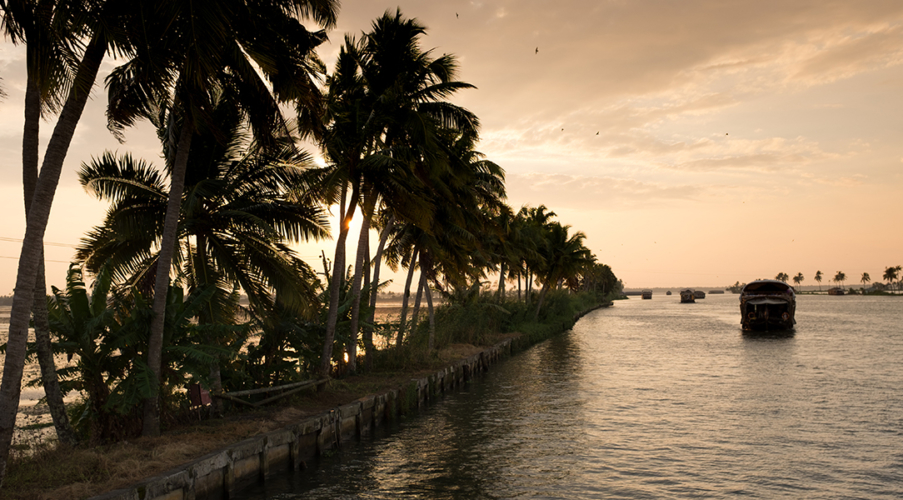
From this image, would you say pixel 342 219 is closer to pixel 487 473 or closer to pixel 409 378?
pixel 409 378

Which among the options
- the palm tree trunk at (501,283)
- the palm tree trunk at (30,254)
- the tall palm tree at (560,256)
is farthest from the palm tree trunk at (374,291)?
the tall palm tree at (560,256)

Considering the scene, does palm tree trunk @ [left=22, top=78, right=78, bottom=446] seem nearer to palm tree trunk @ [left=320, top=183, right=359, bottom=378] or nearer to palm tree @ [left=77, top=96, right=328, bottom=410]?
palm tree @ [left=77, top=96, right=328, bottom=410]

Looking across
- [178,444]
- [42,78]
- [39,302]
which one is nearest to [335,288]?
[178,444]

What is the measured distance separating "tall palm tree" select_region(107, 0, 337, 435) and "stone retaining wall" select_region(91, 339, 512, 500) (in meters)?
2.19

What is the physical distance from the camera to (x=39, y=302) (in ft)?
35.7

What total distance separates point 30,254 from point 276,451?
6.08 meters

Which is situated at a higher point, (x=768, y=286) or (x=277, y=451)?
(x=768, y=286)

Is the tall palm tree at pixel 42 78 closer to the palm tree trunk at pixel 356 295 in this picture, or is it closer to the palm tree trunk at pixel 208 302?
the palm tree trunk at pixel 208 302

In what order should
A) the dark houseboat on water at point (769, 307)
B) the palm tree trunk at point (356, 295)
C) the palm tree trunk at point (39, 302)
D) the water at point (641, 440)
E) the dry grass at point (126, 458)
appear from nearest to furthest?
1. the dry grass at point (126, 458)
2. the palm tree trunk at point (39, 302)
3. the water at point (641, 440)
4. the palm tree trunk at point (356, 295)
5. the dark houseboat on water at point (769, 307)

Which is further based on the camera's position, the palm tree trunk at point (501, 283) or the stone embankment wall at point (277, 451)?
the palm tree trunk at point (501, 283)

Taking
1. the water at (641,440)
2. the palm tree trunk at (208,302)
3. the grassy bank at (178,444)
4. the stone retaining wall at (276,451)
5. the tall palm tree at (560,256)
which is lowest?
the water at (641,440)

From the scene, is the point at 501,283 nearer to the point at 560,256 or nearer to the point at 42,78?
the point at 560,256

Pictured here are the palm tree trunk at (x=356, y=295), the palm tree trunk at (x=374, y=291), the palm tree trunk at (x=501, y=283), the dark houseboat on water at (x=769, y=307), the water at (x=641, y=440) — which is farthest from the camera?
the dark houseboat on water at (x=769, y=307)

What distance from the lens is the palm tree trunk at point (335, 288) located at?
59.9 ft
